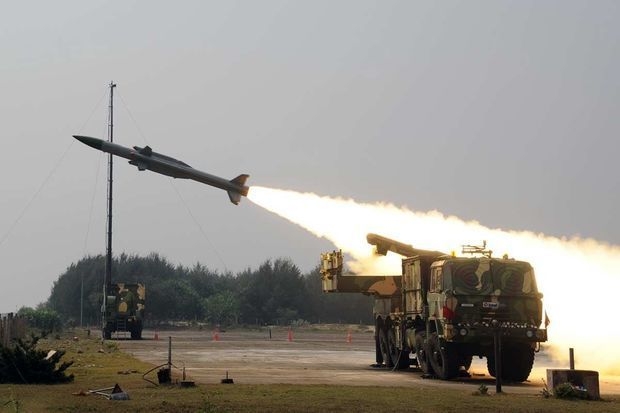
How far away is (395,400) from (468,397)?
1676 mm

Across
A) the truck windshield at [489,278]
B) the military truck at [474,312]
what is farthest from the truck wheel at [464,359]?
the truck windshield at [489,278]

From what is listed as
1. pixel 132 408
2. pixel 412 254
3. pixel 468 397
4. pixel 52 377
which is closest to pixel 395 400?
pixel 468 397

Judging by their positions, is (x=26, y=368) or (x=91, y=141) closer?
(x=26, y=368)

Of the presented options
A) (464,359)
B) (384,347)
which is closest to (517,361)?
(464,359)

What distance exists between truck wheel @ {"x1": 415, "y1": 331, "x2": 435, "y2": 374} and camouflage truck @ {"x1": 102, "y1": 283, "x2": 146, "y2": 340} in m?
34.6

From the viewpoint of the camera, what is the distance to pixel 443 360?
77.0 feet

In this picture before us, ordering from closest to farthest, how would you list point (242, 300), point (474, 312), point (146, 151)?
point (474, 312), point (146, 151), point (242, 300)

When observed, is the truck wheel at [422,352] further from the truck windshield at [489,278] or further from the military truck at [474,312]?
the truck windshield at [489,278]

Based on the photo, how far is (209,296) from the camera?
384 ft

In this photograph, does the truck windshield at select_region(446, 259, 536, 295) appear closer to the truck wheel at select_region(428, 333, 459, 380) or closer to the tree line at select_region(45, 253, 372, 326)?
the truck wheel at select_region(428, 333, 459, 380)

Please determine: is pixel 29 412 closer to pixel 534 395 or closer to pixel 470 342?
pixel 534 395

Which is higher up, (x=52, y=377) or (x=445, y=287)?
(x=445, y=287)

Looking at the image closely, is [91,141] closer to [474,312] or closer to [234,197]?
[234,197]

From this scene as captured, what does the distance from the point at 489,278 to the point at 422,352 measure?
3189 millimetres
